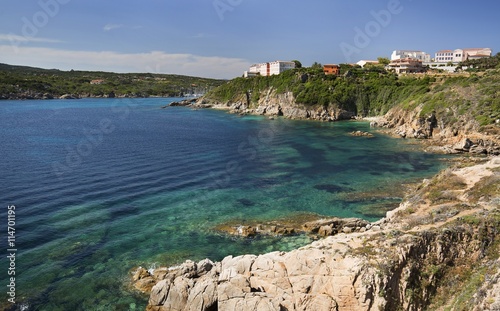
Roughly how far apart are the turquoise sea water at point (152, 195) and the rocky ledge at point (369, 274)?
16.6 ft

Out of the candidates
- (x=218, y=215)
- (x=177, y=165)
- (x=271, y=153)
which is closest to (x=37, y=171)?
(x=177, y=165)

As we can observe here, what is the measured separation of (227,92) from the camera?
553 feet

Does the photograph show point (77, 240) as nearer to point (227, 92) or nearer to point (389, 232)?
point (389, 232)

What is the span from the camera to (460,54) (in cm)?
16688

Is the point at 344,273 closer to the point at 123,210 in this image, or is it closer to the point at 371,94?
the point at 123,210

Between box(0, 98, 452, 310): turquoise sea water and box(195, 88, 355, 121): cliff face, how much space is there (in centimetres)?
3823

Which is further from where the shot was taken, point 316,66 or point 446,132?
point 316,66

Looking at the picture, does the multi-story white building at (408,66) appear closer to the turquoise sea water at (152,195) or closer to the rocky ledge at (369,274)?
the turquoise sea water at (152,195)

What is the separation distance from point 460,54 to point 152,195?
7147 inches

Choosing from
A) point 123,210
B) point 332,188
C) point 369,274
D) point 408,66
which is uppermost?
point 408,66

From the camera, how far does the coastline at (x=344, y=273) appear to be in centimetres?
1706

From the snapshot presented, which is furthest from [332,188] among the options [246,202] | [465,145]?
[465,145]

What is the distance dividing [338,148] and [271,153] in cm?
1450

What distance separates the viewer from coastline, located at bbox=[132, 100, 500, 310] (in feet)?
56.0
